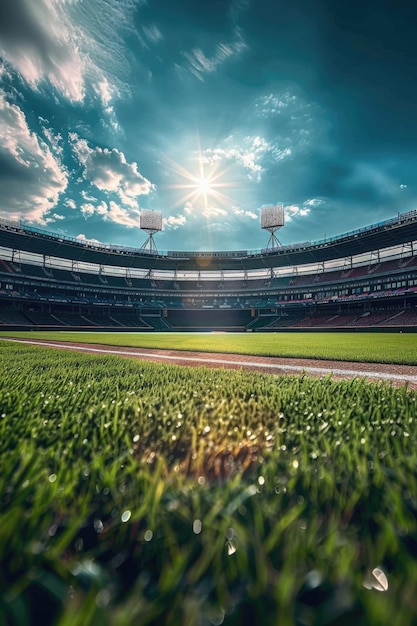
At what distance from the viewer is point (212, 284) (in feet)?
204

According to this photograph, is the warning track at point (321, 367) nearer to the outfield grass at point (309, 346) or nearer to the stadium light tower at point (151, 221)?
the outfield grass at point (309, 346)

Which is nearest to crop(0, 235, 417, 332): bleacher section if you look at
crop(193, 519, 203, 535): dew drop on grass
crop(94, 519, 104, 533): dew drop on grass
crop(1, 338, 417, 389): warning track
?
crop(1, 338, 417, 389): warning track

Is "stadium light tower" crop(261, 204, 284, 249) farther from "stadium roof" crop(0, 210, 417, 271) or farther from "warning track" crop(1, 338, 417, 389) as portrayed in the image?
"warning track" crop(1, 338, 417, 389)

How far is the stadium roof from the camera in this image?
40.6 m

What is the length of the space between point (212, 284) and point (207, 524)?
6178 cm

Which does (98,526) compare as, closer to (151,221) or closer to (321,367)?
(321,367)

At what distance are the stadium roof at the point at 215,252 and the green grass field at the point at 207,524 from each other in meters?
47.0

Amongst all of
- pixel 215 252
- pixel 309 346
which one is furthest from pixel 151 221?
pixel 309 346

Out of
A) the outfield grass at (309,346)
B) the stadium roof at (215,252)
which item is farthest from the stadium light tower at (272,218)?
the outfield grass at (309,346)

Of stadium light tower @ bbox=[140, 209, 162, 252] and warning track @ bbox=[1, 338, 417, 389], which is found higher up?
stadium light tower @ bbox=[140, 209, 162, 252]

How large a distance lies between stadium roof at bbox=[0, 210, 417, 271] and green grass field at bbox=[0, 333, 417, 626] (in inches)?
1851

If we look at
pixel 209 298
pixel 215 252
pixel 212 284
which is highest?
pixel 215 252

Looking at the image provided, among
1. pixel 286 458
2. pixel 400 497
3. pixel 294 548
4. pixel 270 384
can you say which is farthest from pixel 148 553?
pixel 270 384

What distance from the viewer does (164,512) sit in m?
0.90
